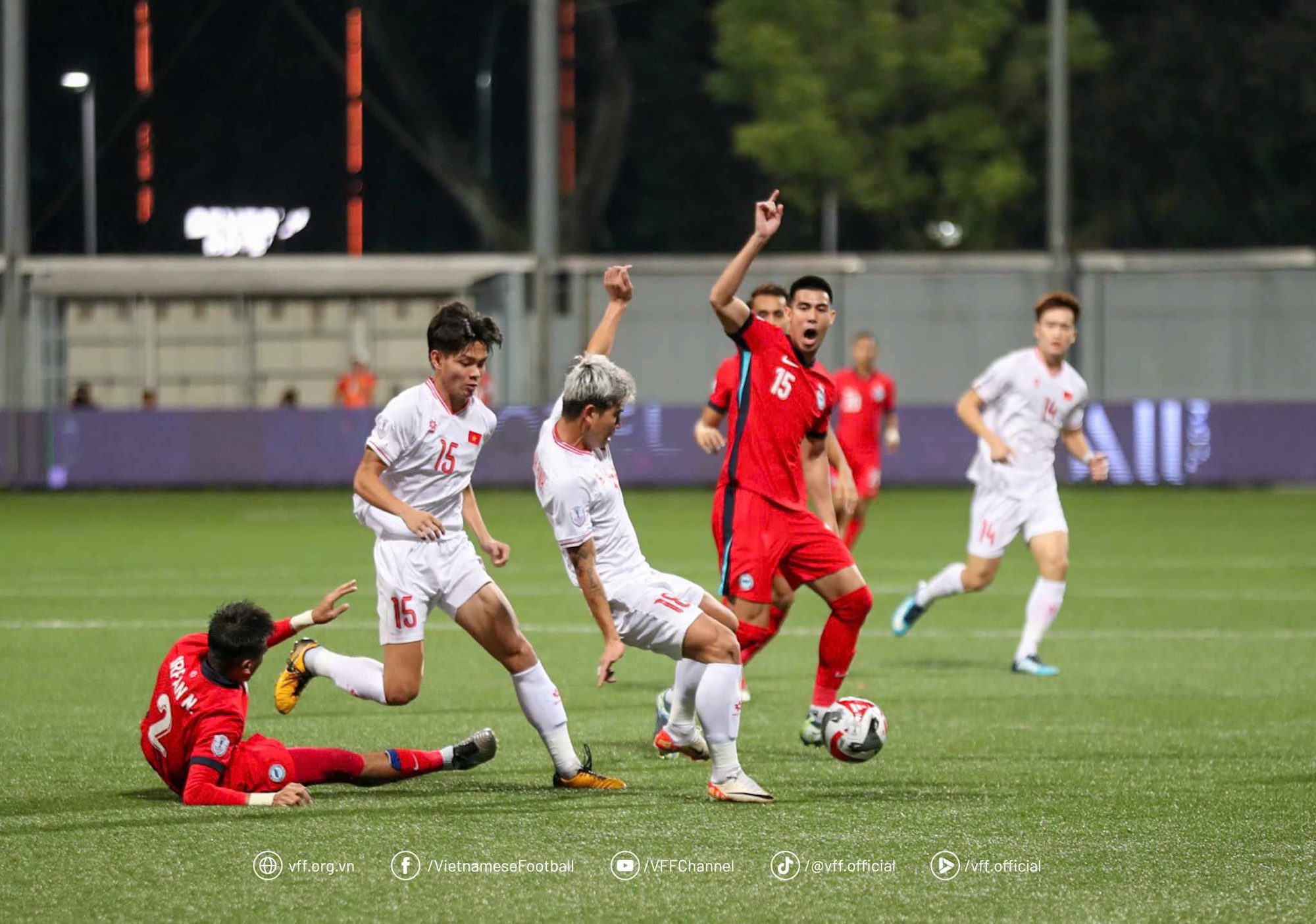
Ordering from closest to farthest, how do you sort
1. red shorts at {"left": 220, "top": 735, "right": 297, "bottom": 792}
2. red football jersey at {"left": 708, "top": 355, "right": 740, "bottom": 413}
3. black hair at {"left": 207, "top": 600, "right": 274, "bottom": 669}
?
black hair at {"left": 207, "top": 600, "right": 274, "bottom": 669} → red shorts at {"left": 220, "top": 735, "right": 297, "bottom": 792} → red football jersey at {"left": 708, "top": 355, "right": 740, "bottom": 413}

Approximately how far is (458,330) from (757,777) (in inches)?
86.5

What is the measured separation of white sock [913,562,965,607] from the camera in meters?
11.8

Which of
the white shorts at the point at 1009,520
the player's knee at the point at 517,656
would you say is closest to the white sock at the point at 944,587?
the white shorts at the point at 1009,520

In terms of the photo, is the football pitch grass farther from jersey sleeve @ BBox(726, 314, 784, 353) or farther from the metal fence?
the metal fence

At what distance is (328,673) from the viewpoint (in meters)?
7.85

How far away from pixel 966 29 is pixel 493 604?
1523 inches

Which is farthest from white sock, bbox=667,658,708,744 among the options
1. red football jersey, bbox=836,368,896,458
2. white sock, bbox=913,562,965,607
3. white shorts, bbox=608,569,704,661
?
red football jersey, bbox=836,368,896,458

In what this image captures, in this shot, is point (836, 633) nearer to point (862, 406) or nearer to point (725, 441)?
point (725, 441)

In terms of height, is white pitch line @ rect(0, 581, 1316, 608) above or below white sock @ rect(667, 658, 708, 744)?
below

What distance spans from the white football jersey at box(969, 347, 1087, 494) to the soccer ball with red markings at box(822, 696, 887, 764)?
418 centimetres

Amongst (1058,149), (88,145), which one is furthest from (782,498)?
(88,145)

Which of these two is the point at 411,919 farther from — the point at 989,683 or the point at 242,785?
the point at 989,683

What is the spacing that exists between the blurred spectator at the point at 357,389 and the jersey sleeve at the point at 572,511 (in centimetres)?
2301

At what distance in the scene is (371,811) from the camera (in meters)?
6.94
